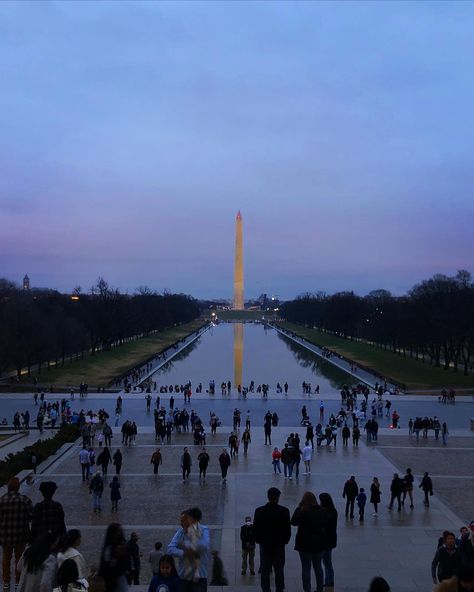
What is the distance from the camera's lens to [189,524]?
621cm

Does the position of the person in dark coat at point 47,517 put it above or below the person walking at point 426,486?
above

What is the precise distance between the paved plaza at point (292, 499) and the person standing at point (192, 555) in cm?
206

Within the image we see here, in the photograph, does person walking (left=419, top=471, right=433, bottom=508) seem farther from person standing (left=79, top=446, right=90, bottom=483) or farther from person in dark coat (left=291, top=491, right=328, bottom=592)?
person standing (left=79, top=446, right=90, bottom=483)

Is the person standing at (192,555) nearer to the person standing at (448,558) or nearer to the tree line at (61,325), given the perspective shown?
the person standing at (448,558)

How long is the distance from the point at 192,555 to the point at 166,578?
1.20ft

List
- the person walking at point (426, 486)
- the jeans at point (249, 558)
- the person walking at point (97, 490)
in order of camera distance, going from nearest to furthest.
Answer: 1. the jeans at point (249, 558)
2. the person walking at point (97, 490)
3. the person walking at point (426, 486)

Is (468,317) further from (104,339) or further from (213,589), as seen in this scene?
(213,589)

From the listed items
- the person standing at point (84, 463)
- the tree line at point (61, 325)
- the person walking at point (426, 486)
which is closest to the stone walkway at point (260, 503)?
the person walking at point (426, 486)

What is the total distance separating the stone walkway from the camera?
10961 mm

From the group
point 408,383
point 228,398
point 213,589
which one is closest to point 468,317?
point 408,383

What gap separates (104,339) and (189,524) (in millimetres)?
71643

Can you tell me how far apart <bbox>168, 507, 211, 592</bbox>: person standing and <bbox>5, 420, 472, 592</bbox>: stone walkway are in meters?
1.95

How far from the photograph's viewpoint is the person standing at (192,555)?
6086 mm

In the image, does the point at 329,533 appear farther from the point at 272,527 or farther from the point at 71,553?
the point at 71,553
